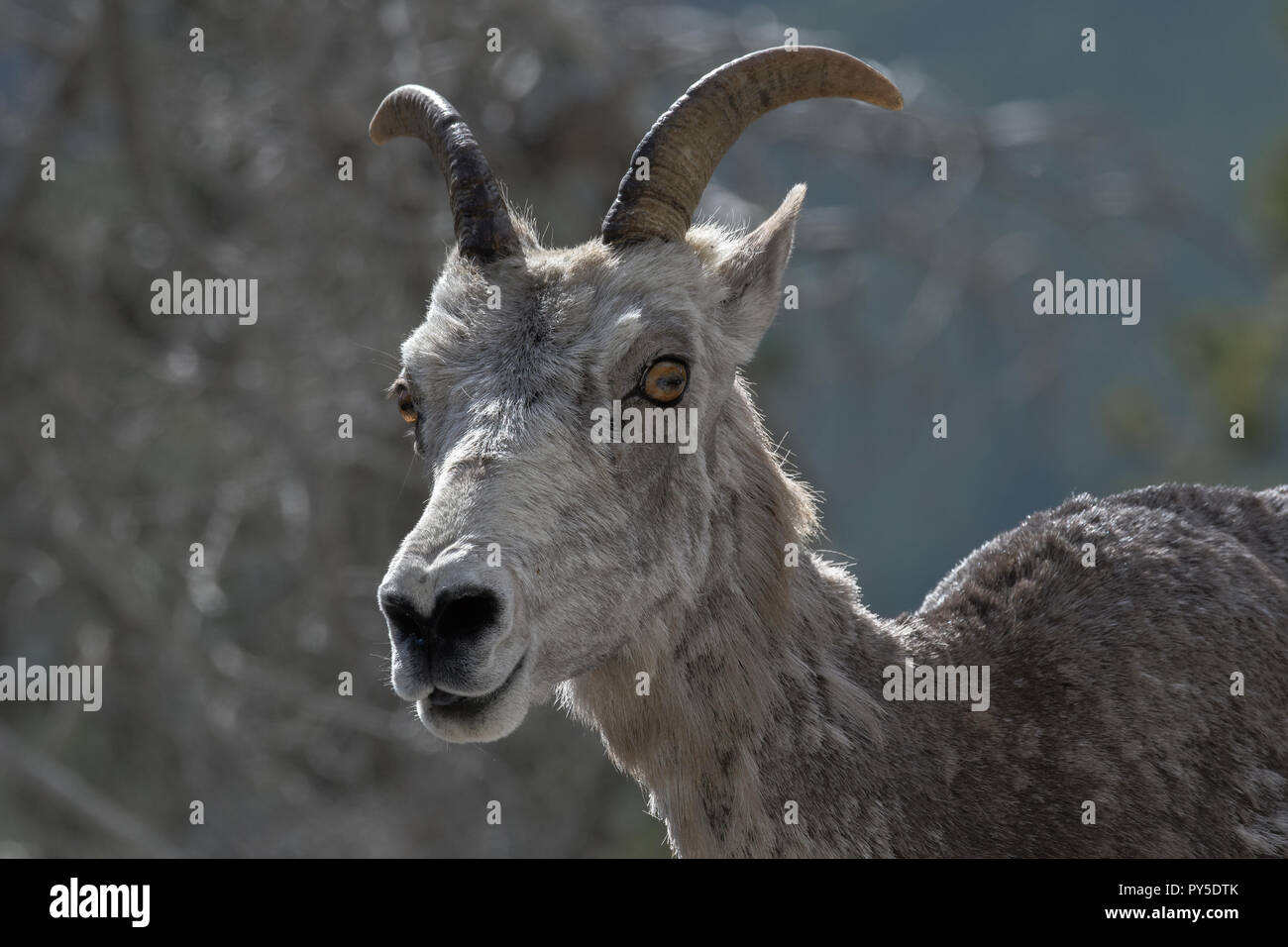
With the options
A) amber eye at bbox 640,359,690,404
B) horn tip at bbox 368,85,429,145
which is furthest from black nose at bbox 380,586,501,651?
horn tip at bbox 368,85,429,145

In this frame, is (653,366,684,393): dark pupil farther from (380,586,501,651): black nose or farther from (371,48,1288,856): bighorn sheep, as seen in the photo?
(380,586,501,651): black nose

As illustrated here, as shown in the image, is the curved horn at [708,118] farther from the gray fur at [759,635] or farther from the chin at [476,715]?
the chin at [476,715]

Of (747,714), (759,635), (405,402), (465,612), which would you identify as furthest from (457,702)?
(405,402)

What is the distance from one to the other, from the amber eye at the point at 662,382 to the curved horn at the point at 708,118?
617 mm

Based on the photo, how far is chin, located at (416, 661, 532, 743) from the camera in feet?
13.6

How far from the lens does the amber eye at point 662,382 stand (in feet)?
15.6

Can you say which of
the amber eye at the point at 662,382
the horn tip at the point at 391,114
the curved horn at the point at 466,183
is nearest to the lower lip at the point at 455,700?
the amber eye at the point at 662,382

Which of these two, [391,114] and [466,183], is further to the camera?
[391,114]

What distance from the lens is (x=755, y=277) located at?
5277mm

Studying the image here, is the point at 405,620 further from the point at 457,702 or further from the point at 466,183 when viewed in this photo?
the point at 466,183

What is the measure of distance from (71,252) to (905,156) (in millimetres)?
8337

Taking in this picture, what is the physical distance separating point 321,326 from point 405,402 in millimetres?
8353

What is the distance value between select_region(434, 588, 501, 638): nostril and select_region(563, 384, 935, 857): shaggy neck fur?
2.49 feet

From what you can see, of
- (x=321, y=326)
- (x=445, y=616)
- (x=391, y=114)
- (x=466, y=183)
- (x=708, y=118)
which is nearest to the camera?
(x=445, y=616)
